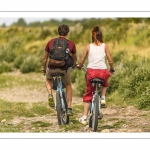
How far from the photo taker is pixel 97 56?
356 inches

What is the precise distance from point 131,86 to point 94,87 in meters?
4.67

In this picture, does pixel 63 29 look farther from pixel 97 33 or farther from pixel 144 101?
pixel 144 101

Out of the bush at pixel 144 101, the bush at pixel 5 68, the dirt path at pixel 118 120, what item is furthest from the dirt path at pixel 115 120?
the bush at pixel 5 68

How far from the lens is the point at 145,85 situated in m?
13.5

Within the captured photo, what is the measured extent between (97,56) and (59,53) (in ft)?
2.38

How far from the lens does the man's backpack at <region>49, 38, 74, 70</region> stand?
931cm

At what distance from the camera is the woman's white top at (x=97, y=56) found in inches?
356

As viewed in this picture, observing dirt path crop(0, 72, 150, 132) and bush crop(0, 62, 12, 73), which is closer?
dirt path crop(0, 72, 150, 132)

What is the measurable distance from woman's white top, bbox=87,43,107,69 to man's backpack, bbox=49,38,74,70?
1.65 feet

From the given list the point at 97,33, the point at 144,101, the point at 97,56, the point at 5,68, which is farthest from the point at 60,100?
the point at 5,68

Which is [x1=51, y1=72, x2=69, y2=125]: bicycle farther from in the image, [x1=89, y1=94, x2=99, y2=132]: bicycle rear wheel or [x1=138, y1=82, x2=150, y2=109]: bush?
[x1=138, y1=82, x2=150, y2=109]: bush

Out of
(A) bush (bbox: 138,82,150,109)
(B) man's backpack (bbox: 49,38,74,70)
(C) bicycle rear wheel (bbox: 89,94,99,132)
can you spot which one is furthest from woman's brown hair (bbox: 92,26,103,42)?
(A) bush (bbox: 138,82,150,109)

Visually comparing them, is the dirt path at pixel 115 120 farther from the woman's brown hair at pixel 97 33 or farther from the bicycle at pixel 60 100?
the woman's brown hair at pixel 97 33
